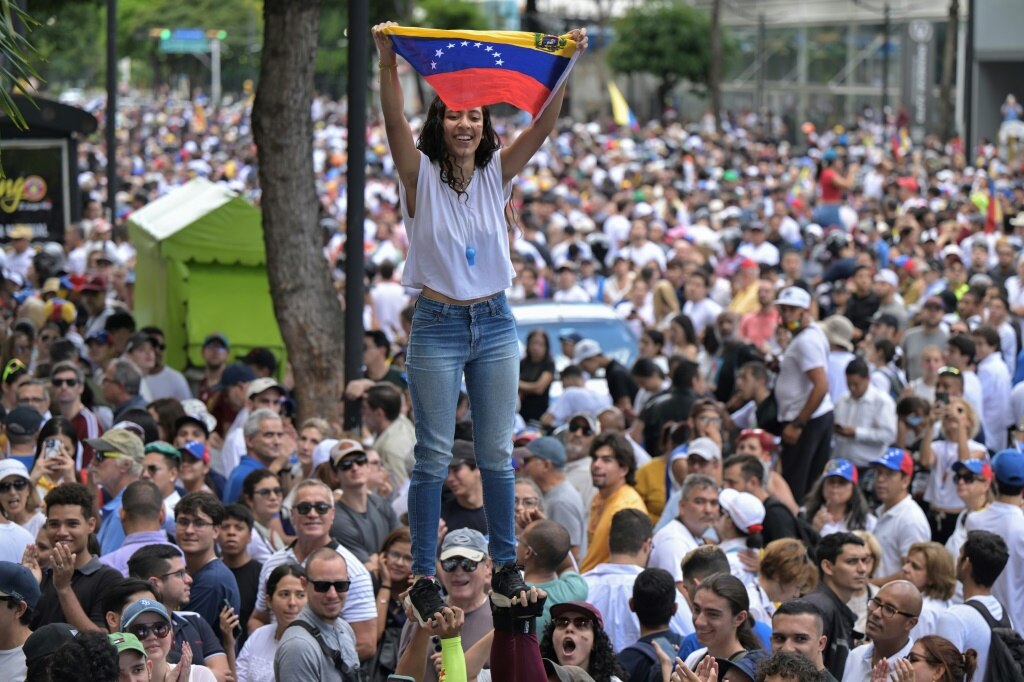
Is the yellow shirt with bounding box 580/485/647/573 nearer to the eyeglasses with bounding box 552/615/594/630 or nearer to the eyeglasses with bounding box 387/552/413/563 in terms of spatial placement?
the eyeglasses with bounding box 387/552/413/563

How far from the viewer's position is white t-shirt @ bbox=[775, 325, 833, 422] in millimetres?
12211

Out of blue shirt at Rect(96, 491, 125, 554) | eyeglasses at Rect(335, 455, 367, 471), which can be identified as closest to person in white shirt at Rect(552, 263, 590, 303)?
eyeglasses at Rect(335, 455, 367, 471)

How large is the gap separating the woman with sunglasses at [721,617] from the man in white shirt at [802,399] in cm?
544

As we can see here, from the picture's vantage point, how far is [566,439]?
1140 cm

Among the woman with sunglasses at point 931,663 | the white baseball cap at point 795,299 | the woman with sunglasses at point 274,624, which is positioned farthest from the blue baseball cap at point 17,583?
the white baseball cap at point 795,299

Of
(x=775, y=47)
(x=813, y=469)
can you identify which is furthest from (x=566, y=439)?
(x=775, y=47)

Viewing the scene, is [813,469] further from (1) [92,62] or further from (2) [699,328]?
(1) [92,62]

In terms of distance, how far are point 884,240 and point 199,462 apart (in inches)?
560

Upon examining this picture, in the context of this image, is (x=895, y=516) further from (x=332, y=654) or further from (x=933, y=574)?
(x=332, y=654)

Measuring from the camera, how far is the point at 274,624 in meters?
7.43

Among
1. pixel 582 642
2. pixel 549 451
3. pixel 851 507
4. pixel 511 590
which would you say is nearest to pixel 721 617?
pixel 582 642

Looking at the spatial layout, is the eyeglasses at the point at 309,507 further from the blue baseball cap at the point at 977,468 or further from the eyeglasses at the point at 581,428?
the blue baseball cap at the point at 977,468

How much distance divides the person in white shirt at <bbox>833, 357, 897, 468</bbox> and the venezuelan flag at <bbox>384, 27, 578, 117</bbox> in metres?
7.05

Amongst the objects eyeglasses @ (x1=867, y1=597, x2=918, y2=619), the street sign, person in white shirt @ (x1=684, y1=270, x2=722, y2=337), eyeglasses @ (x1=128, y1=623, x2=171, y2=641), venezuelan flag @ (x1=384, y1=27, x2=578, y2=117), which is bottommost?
eyeglasses @ (x1=867, y1=597, x2=918, y2=619)
